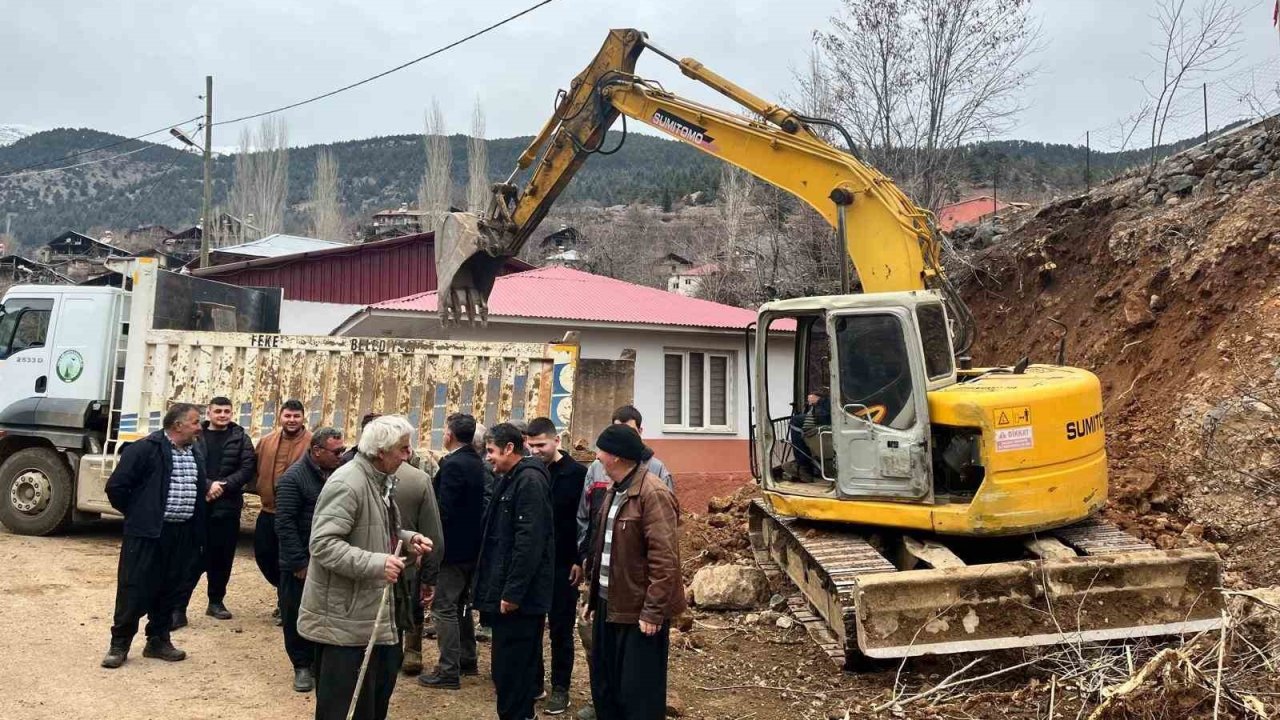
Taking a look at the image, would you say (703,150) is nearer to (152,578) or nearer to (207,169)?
(152,578)

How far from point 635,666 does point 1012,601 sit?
2874 mm

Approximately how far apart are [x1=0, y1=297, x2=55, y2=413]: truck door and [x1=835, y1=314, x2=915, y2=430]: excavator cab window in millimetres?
8670

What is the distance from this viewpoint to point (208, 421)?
295 inches

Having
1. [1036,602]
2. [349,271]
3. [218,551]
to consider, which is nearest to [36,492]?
[218,551]

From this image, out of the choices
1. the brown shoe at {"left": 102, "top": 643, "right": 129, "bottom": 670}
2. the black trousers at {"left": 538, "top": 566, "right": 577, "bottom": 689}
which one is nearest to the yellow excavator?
the black trousers at {"left": 538, "top": 566, "right": 577, "bottom": 689}

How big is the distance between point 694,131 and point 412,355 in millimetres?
3535

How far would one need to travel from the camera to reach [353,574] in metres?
3.99

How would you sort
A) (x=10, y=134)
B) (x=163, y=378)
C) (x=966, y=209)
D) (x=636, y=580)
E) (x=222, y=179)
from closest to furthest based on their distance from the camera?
(x=636, y=580)
(x=163, y=378)
(x=966, y=209)
(x=222, y=179)
(x=10, y=134)

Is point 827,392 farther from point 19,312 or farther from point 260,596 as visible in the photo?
point 19,312

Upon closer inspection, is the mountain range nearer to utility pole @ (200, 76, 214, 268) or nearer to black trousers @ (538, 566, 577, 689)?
utility pole @ (200, 76, 214, 268)

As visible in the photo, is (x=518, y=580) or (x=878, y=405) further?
(x=878, y=405)

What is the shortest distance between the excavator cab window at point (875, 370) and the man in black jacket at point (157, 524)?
14.9 ft

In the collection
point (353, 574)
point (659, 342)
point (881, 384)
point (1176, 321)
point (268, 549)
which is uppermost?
point (659, 342)

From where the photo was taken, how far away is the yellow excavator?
237 inches
